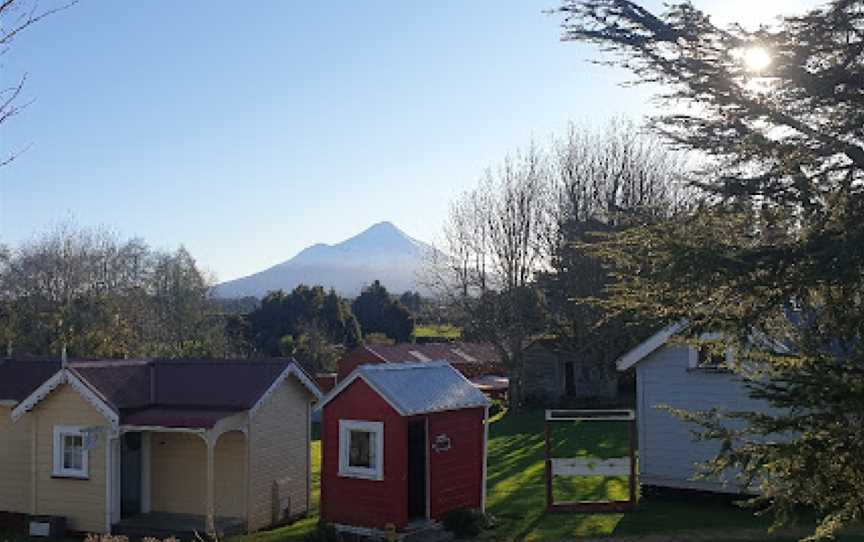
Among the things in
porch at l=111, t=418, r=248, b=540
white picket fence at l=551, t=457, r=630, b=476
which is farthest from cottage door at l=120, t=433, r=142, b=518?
white picket fence at l=551, t=457, r=630, b=476

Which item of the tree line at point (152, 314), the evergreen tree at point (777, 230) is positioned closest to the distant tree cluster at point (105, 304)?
the tree line at point (152, 314)

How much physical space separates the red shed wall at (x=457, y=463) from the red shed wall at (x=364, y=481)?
2.84ft

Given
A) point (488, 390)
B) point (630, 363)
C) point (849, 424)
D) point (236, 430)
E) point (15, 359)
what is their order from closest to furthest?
point (849, 424) < point (236, 430) < point (630, 363) < point (15, 359) < point (488, 390)

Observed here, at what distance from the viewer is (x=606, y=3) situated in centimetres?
844

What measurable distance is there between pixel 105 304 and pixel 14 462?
20.9m

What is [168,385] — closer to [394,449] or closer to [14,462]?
[14,462]

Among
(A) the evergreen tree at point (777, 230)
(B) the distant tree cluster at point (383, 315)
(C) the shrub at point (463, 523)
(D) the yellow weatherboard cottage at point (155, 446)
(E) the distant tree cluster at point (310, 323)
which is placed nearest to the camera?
(A) the evergreen tree at point (777, 230)

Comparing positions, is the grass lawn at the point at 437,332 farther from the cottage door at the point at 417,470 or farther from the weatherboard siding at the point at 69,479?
the cottage door at the point at 417,470

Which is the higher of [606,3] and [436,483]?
[606,3]

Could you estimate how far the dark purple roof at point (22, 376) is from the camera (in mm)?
20547

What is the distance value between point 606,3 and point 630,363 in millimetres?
13291

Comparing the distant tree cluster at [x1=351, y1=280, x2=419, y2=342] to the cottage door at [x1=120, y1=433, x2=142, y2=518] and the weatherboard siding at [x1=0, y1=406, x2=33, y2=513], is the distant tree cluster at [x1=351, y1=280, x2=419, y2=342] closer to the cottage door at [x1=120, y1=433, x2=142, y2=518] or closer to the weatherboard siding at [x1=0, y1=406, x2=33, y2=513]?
the weatherboard siding at [x1=0, y1=406, x2=33, y2=513]

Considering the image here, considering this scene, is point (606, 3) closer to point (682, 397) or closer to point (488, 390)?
point (682, 397)

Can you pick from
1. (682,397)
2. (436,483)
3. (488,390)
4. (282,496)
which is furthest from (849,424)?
(488,390)
